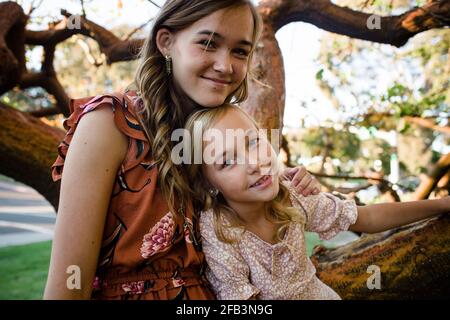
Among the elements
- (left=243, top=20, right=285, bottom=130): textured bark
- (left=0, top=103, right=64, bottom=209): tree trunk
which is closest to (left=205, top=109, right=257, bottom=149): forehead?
(left=243, top=20, right=285, bottom=130): textured bark

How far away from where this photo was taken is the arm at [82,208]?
3.55 feet

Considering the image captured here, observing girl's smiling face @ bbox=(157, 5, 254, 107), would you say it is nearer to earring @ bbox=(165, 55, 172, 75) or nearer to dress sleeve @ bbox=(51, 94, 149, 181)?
earring @ bbox=(165, 55, 172, 75)

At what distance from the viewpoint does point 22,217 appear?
10281 mm

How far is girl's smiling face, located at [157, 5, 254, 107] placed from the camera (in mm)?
1316

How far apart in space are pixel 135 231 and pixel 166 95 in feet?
1.54

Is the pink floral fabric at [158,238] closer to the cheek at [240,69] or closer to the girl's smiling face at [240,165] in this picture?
the girl's smiling face at [240,165]

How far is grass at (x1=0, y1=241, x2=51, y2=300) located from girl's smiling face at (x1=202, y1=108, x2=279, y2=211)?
15.9 feet

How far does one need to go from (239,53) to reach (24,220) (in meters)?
10.0

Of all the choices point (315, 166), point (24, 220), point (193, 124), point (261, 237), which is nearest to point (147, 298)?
point (261, 237)

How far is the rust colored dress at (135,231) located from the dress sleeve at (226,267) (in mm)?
64

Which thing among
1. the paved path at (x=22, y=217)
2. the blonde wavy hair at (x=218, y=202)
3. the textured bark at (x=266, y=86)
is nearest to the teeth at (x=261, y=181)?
the blonde wavy hair at (x=218, y=202)
